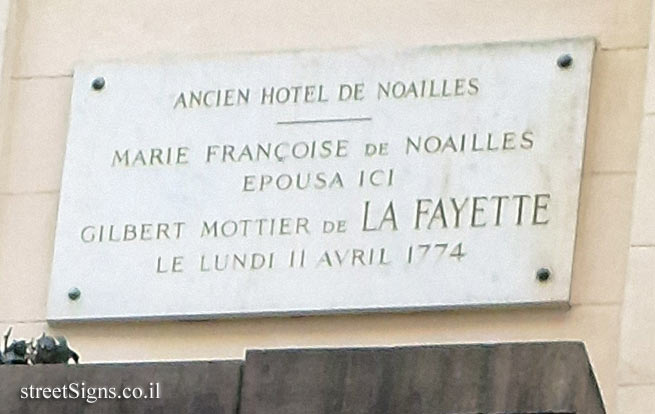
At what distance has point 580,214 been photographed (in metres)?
8.97

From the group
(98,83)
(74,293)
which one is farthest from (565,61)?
(74,293)

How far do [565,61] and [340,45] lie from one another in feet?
2.62

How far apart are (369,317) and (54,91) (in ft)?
5.04

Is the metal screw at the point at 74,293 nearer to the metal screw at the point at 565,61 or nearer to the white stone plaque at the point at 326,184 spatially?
the white stone plaque at the point at 326,184

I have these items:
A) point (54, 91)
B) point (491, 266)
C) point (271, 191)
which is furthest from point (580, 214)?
point (54, 91)

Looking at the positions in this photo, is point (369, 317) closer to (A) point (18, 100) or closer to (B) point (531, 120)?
(B) point (531, 120)

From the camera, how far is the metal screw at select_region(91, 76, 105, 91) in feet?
31.7

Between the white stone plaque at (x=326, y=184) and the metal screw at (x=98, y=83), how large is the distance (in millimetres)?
53

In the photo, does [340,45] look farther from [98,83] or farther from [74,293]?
[74,293]

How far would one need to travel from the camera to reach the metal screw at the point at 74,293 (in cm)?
930

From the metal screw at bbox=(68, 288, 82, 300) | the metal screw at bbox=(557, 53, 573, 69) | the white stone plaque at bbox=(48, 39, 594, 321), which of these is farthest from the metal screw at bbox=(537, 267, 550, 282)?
the metal screw at bbox=(68, 288, 82, 300)

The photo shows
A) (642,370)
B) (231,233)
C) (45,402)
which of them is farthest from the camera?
(231,233)

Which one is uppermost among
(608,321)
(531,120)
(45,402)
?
(531,120)

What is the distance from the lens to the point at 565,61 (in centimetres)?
920
